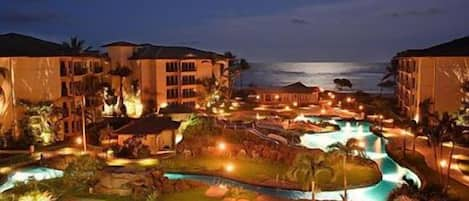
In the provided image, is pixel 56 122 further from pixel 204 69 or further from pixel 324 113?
pixel 324 113

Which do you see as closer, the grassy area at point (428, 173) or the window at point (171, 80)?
the grassy area at point (428, 173)

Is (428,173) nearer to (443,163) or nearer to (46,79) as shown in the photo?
(443,163)

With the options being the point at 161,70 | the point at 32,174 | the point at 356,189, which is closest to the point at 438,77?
the point at 356,189

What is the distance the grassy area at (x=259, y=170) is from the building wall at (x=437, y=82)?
1461 cm

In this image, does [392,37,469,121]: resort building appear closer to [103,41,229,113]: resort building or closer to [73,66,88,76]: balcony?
[103,41,229,113]: resort building

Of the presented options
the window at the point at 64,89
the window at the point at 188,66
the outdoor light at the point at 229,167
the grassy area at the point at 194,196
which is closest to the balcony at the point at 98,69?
the window at the point at 64,89

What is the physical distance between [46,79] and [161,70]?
46.0 ft

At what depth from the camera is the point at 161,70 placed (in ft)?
165

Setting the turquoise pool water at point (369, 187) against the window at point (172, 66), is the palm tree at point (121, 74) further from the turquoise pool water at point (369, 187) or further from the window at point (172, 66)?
the turquoise pool water at point (369, 187)

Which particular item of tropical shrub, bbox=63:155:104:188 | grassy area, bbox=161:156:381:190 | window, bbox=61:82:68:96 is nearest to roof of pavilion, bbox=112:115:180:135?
grassy area, bbox=161:156:381:190

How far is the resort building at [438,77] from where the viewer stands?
3956 centimetres

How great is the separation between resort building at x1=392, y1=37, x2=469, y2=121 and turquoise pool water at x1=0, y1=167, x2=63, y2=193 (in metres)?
27.4

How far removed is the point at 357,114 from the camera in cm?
5219

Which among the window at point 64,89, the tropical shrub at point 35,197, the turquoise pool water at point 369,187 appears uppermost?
the window at point 64,89
